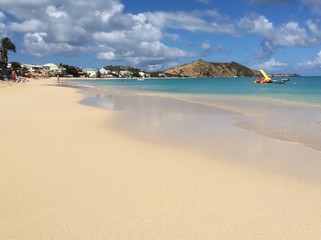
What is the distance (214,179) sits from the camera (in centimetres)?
618

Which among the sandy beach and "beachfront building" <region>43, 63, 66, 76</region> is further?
"beachfront building" <region>43, 63, 66, 76</region>

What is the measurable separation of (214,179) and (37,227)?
315cm

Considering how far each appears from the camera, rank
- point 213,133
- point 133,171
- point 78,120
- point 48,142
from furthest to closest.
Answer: point 78,120, point 213,133, point 48,142, point 133,171

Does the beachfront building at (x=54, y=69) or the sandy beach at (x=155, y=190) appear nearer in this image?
the sandy beach at (x=155, y=190)

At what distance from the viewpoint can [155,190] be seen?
5.54m

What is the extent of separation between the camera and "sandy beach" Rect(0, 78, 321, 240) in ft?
13.8

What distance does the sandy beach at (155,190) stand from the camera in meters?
4.20

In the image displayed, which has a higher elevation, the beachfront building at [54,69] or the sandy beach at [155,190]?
the beachfront building at [54,69]

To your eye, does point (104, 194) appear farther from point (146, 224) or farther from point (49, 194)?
point (146, 224)

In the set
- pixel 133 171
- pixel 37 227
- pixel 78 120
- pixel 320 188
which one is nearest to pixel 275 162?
pixel 320 188

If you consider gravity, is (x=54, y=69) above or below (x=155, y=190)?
above

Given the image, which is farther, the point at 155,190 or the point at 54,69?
the point at 54,69

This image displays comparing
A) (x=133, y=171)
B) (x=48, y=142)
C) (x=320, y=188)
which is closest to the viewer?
(x=320, y=188)

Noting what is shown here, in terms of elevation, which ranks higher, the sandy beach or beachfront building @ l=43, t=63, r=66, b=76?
beachfront building @ l=43, t=63, r=66, b=76
